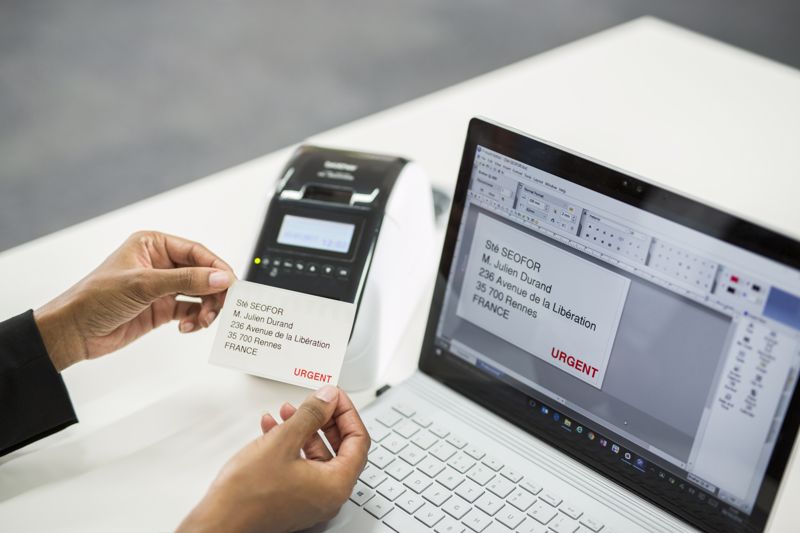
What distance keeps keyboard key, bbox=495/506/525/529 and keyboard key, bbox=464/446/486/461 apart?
0.25 ft

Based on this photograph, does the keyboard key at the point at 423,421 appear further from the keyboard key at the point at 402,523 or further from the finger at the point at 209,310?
the finger at the point at 209,310

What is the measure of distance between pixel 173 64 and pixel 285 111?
1.87 feet

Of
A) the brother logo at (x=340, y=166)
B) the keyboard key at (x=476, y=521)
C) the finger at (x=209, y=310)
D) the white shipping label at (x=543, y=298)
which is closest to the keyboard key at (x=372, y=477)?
the keyboard key at (x=476, y=521)

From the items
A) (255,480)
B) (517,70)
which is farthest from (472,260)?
(517,70)

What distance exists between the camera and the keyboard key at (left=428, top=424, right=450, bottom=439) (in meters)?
0.99

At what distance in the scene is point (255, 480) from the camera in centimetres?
82

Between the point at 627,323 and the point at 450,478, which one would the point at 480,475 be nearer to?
the point at 450,478

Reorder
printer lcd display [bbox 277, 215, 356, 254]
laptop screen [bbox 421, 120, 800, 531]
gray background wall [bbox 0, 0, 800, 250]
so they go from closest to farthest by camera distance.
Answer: laptop screen [bbox 421, 120, 800, 531] → printer lcd display [bbox 277, 215, 356, 254] → gray background wall [bbox 0, 0, 800, 250]

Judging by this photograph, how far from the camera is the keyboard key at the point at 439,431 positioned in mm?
990

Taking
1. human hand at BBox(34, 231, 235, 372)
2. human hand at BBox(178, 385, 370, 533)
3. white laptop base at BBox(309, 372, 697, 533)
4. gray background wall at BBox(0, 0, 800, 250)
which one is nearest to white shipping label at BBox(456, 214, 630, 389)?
white laptop base at BBox(309, 372, 697, 533)

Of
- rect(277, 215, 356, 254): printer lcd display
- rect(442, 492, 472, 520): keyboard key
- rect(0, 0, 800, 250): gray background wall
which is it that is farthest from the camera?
rect(0, 0, 800, 250): gray background wall

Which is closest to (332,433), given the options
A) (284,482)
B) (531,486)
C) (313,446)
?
(313,446)

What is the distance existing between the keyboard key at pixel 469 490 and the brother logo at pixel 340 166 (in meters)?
0.49

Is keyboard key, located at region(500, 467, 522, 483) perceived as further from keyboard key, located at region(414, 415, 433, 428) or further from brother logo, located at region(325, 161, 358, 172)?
brother logo, located at region(325, 161, 358, 172)
